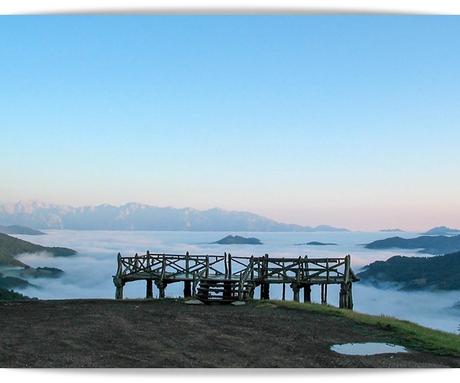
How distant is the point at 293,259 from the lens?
26.1 m

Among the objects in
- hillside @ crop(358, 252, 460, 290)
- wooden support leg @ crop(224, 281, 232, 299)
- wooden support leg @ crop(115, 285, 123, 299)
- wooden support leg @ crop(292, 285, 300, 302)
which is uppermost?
wooden support leg @ crop(224, 281, 232, 299)

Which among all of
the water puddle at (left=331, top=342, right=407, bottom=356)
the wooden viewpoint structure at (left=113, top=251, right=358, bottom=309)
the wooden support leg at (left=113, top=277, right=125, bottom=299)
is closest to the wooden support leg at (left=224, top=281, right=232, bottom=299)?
the wooden viewpoint structure at (left=113, top=251, right=358, bottom=309)

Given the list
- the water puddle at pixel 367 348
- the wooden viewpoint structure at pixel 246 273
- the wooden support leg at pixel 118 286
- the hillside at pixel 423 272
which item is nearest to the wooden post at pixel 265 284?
the wooden viewpoint structure at pixel 246 273

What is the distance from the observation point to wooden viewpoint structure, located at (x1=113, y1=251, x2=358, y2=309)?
26000 mm

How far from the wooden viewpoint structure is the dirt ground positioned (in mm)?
5181

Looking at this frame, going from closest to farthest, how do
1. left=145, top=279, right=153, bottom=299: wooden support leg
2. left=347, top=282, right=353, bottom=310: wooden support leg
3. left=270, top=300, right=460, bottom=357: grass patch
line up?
left=270, top=300, right=460, bottom=357: grass patch
left=347, top=282, right=353, bottom=310: wooden support leg
left=145, top=279, right=153, bottom=299: wooden support leg

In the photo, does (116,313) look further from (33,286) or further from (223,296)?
(33,286)

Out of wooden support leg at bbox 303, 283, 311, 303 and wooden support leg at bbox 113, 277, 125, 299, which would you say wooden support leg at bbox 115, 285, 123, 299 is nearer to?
wooden support leg at bbox 113, 277, 125, 299

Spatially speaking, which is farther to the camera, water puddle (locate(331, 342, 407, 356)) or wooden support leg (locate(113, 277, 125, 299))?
wooden support leg (locate(113, 277, 125, 299))

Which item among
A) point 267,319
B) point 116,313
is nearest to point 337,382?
point 267,319

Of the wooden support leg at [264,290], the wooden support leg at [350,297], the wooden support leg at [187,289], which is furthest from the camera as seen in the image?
the wooden support leg at [187,289]

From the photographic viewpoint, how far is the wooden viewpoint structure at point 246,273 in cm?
2600

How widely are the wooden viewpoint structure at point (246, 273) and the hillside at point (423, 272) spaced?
24.4 meters

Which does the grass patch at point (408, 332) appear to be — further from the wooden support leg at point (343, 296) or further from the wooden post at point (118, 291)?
the wooden post at point (118, 291)
